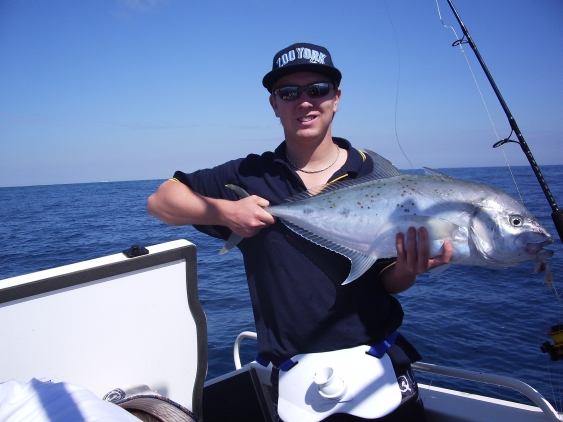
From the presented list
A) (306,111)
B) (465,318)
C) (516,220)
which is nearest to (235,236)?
(306,111)

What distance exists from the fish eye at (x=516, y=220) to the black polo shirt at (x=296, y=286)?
2.00ft

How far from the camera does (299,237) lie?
200 centimetres

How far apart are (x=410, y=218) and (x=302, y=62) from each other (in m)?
0.95

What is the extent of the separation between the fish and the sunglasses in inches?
17.5

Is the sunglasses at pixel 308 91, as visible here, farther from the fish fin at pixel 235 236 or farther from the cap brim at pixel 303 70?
the fish fin at pixel 235 236

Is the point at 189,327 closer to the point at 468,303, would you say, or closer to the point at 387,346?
the point at 387,346

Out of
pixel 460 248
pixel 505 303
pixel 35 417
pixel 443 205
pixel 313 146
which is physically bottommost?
pixel 505 303

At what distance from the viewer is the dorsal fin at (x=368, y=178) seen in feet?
6.54

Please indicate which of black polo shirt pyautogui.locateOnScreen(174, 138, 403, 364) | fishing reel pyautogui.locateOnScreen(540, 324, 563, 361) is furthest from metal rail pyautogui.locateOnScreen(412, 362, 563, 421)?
black polo shirt pyautogui.locateOnScreen(174, 138, 403, 364)

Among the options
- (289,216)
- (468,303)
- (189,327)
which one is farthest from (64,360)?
(468,303)

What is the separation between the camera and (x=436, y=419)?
2416 mm

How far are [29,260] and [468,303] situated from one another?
1166 cm

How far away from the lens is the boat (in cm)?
178

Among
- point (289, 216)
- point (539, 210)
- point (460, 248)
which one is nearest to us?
point (460, 248)
